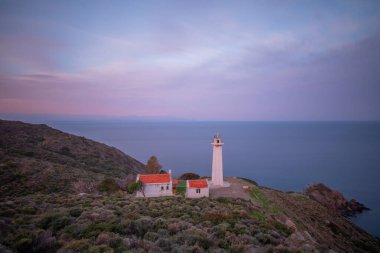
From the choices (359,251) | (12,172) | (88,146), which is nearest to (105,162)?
(88,146)

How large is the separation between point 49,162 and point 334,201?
134ft

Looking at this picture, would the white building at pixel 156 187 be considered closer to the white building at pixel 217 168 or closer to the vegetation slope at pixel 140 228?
the vegetation slope at pixel 140 228

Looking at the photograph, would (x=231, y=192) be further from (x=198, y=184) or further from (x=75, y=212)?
(x=75, y=212)

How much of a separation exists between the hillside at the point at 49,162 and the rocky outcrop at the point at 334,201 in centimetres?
2991

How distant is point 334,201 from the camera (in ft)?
116

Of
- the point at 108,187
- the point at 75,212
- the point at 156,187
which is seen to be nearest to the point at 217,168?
the point at 156,187

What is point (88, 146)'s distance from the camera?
47875mm

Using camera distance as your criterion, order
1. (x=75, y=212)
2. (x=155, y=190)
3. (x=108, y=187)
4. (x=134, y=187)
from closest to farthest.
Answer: (x=75, y=212), (x=134, y=187), (x=155, y=190), (x=108, y=187)

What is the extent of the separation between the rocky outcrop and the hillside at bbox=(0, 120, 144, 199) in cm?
2991

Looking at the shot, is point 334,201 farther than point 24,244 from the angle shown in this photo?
Yes

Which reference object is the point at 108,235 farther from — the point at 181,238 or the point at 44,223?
the point at 44,223

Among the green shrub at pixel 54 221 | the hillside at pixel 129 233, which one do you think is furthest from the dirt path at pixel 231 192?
the green shrub at pixel 54 221

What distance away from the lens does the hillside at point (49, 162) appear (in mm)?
21078

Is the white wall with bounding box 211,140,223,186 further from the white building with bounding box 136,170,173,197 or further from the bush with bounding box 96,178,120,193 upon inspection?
the bush with bounding box 96,178,120,193
